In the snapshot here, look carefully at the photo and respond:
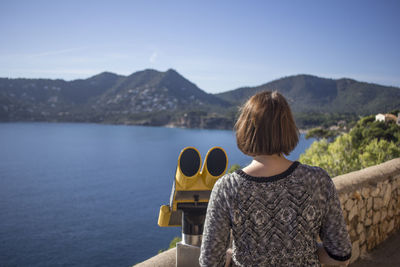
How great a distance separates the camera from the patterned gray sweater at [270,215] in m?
1.02

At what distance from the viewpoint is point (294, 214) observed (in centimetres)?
103

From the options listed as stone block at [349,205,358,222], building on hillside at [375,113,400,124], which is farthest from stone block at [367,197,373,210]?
building on hillside at [375,113,400,124]

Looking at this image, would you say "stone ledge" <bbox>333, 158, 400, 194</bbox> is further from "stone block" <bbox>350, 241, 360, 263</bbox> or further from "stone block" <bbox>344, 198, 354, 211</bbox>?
"stone block" <bbox>350, 241, 360, 263</bbox>

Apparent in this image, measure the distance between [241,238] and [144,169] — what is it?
2103 inches

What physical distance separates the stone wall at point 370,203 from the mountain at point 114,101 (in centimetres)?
10282

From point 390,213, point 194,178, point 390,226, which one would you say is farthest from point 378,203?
point 194,178

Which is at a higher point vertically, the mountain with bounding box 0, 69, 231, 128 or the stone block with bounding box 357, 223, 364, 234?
the mountain with bounding box 0, 69, 231, 128

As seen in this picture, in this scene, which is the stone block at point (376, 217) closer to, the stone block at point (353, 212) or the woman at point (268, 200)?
the stone block at point (353, 212)

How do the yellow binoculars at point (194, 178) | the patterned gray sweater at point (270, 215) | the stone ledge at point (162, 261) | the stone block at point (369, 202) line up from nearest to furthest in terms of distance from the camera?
1. the patterned gray sweater at point (270, 215)
2. the yellow binoculars at point (194, 178)
3. the stone ledge at point (162, 261)
4. the stone block at point (369, 202)

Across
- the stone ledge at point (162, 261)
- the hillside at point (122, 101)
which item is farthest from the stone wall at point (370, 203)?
the hillside at point (122, 101)

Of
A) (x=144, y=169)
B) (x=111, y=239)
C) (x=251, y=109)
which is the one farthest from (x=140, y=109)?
(x=251, y=109)

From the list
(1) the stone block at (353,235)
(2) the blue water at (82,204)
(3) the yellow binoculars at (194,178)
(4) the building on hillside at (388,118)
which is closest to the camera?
(3) the yellow binoculars at (194,178)

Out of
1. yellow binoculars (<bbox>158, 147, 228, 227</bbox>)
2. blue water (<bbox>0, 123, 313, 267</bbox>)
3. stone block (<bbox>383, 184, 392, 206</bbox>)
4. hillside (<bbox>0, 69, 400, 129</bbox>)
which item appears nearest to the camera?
yellow binoculars (<bbox>158, 147, 228, 227</bbox>)

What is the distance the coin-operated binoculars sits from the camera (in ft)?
4.59
